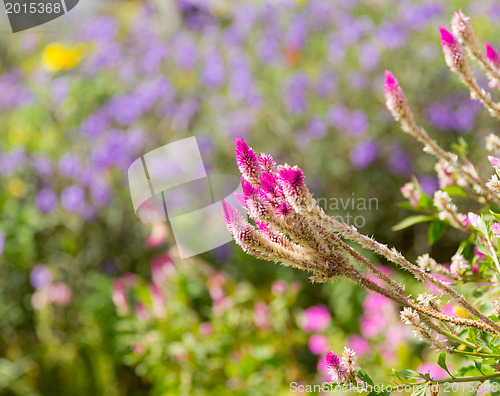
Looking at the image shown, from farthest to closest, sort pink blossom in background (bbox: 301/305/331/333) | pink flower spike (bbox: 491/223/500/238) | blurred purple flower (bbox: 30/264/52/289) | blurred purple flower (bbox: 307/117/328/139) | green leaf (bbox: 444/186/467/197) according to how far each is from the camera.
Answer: blurred purple flower (bbox: 307/117/328/139), blurred purple flower (bbox: 30/264/52/289), pink blossom in background (bbox: 301/305/331/333), green leaf (bbox: 444/186/467/197), pink flower spike (bbox: 491/223/500/238)

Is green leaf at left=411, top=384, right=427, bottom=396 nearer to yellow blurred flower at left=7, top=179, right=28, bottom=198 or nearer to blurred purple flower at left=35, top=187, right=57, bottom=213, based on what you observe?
blurred purple flower at left=35, top=187, right=57, bottom=213

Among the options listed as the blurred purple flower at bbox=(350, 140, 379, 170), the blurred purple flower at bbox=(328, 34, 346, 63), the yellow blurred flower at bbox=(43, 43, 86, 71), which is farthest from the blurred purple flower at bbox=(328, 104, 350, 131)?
the yellow blurred flower at bbox=(43, 43, 86, 71)

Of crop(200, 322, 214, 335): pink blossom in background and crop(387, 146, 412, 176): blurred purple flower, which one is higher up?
crop(200, 322, 214, 335): pink blossom in background

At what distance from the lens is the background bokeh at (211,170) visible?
2.46 m

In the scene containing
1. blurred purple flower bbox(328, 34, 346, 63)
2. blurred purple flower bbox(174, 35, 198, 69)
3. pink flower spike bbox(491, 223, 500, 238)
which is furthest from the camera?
blurred purple flower bbox(174, 35, 198, 69)

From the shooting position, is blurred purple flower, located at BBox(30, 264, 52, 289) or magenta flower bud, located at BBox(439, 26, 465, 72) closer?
magenta flower bud, located at BBox(439, 26, 465, 72)

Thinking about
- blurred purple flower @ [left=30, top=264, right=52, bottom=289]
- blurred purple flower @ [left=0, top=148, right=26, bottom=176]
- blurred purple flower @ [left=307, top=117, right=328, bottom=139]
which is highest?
blurred purple flower @ [left=307, top=117, right=328, bottom=139]

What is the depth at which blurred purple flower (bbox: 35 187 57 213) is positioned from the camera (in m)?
3.46

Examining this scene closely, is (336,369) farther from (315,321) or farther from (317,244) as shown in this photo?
(315,321)

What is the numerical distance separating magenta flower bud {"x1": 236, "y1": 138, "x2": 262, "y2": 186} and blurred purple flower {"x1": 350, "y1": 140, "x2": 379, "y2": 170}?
3003 millimetres

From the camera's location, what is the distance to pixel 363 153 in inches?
140

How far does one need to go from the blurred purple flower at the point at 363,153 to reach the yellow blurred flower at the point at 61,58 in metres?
2.43

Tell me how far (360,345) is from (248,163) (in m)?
1.99

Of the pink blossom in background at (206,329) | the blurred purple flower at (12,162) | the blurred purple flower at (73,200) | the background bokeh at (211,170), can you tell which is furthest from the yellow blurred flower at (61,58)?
the pink blossom in background at (206,329)
